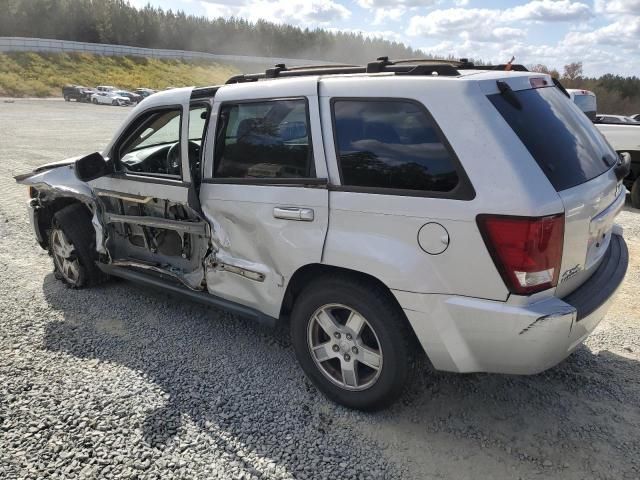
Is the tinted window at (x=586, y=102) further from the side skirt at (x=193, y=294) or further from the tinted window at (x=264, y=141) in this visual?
the side skirt at (x=193, y=294)

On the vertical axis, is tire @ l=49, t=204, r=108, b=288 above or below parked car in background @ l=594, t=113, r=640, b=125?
below

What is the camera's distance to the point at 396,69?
9.87ft

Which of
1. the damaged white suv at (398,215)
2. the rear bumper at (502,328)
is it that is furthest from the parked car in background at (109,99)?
the rear bumper at (502,328)

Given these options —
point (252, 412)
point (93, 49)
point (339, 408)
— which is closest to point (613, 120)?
point (339, 408)

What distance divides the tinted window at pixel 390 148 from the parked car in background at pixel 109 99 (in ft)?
136

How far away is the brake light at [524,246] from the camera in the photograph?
2291mm

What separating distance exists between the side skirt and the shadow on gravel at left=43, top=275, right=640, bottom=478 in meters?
0.35

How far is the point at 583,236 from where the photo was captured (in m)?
2.56

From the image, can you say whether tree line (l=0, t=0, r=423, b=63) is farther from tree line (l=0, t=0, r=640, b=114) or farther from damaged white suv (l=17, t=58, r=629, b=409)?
damaged white suv (l=17, t=58, r=629, b=409)

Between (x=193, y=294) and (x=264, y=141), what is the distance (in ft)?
4.15

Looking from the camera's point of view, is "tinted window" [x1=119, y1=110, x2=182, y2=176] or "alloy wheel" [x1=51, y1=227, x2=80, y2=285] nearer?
"tinted window" [x1=119, y1=110, x2=182, y2=176]

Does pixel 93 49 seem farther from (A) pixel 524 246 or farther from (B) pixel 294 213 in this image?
(A) pixel 524 246

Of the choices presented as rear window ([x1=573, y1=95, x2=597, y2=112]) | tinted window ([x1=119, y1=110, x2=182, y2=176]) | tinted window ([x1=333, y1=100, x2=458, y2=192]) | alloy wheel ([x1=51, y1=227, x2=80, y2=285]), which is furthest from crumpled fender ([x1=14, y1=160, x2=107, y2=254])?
rear window ([x1=573, y1=95, x2=597, y2=112])

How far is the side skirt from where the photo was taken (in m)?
3.32
